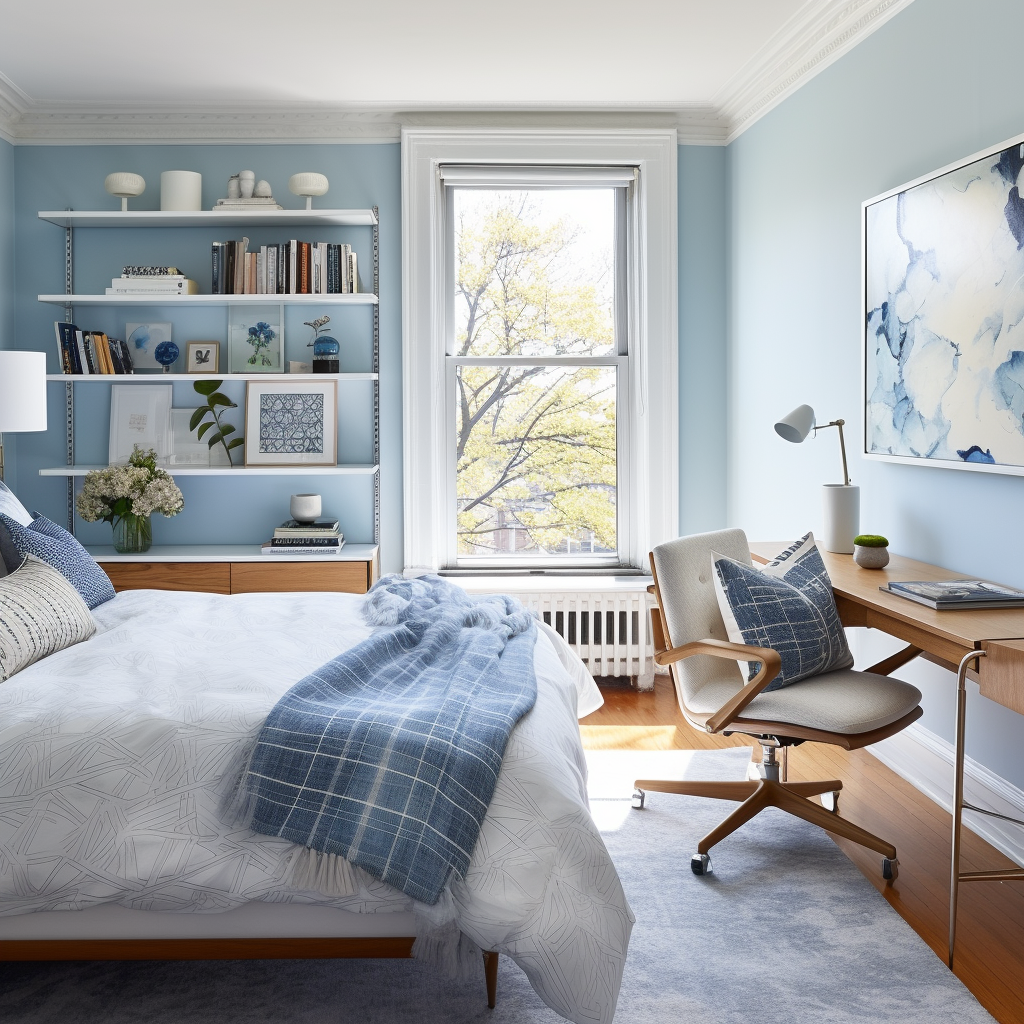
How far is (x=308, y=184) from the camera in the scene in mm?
4199

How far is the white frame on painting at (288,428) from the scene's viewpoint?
14.6ft

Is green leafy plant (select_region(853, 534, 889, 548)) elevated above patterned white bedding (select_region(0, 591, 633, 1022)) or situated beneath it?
elevated above

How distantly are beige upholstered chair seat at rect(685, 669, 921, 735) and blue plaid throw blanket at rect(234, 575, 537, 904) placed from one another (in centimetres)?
78

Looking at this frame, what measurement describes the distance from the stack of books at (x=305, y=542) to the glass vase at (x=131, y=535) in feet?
1.77

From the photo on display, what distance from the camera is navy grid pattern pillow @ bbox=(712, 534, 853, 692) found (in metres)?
2.56

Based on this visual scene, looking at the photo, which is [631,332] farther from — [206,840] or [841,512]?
[206,840]

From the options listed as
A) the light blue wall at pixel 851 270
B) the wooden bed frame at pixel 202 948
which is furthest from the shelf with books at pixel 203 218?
the wooden bed frame at pixel 202 948

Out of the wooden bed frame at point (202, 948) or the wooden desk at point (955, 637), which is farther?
the wooden desk at point (955, 637)

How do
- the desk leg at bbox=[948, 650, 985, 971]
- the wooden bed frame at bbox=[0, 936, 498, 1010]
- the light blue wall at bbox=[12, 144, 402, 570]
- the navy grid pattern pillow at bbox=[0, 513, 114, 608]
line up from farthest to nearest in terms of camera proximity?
the light blue wall at bbox=[12, 144, 402, 570], the navy grid pattern pillow at bbox=[0, 513, 114, 608], the desk leg at bbox=[948, 650, 985, 971], the wooden bed frame at bbox=[0, 936, 498, 1010]

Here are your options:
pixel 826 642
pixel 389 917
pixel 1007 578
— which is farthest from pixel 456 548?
pixel 389 917

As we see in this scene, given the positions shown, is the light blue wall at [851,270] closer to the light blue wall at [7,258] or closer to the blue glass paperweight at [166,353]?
the blue glass paperweight at [166,353]

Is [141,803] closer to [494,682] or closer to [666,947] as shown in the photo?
[494,682]

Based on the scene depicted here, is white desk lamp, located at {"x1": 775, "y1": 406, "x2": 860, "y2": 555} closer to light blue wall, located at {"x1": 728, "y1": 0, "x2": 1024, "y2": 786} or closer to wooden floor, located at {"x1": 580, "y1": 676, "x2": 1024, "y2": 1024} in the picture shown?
light blue wall, located at {"x1": 728, "y1": 0, "x2": 1024, "y2": 786}

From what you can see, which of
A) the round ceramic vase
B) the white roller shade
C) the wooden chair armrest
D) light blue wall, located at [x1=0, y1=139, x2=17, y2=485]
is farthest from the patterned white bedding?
the white roller shade
